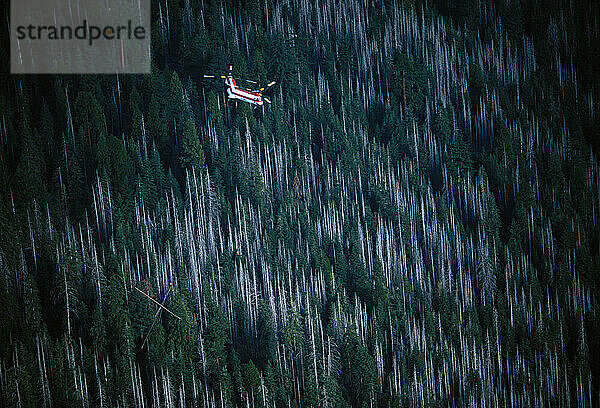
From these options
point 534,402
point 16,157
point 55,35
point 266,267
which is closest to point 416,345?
point 534,402

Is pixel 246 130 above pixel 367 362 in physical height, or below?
above

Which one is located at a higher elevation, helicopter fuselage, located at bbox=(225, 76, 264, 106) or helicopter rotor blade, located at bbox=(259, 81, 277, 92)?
helicopter rotor blade, located at bbox=(259, 81, 277, 92)

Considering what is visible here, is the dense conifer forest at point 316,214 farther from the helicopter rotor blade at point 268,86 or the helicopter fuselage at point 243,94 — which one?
the helicopter rotor blade at point 268,86

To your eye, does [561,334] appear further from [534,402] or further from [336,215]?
[336,215]

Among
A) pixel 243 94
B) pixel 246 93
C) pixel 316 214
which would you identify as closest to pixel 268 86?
pixel 246 93

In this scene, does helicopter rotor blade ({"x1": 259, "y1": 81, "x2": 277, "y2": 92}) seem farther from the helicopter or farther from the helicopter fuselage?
the helicopter fuselage

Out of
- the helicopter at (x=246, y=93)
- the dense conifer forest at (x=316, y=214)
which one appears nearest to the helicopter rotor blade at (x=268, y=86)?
the helicopter at (x=246, y=93)

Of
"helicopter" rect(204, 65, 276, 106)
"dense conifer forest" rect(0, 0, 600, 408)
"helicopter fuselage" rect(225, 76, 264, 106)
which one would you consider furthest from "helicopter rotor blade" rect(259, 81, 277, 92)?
"dense conifer forest" rect(0, 0, 600, 408)

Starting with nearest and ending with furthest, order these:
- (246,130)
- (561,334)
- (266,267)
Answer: (561,334) → (266,267) → (246,130)
